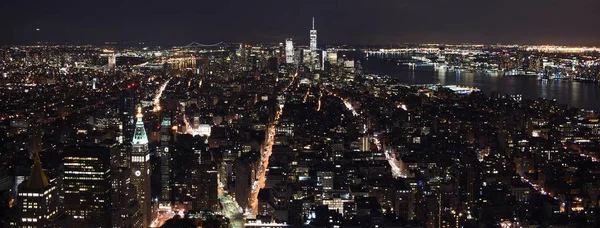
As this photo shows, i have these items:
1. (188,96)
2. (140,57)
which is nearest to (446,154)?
(188,96)

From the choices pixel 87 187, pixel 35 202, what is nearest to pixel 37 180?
pixel 35 202

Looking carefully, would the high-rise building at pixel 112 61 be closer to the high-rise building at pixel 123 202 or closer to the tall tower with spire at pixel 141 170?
the tall tower with spire at pixel 141 170

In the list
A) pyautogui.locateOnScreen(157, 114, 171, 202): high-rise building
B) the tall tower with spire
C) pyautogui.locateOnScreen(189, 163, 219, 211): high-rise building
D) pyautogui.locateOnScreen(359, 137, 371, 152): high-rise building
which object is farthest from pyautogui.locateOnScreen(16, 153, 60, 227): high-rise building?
pyautogui.locateOnScreen(359, 137, 371, 152): high-rise building

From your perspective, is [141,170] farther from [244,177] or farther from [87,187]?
[244,177]

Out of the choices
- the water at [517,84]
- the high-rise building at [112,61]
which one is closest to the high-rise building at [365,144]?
the water at [517,84]

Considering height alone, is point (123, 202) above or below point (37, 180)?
below

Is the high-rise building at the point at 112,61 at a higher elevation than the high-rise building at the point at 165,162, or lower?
higher
